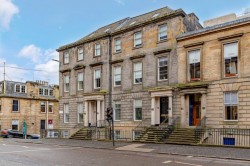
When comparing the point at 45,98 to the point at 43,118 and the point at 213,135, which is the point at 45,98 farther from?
the point at 213,135

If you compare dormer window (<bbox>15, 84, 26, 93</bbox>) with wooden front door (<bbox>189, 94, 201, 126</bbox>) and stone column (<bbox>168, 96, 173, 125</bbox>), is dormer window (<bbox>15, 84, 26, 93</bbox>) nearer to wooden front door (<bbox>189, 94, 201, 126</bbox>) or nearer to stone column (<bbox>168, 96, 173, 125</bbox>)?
stone column (<bbox>168, 96, 173, 125</bbox>)

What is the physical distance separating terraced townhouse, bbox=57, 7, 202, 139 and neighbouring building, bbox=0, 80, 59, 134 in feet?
52.9

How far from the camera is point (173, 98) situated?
83.3ft

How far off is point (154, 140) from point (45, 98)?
116ft

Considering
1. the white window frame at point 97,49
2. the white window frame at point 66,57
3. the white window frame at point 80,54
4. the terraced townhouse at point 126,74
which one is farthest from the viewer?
the white window frame at point 66,57

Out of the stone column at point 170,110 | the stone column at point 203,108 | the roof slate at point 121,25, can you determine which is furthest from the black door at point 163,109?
the roof slate at point 121,25

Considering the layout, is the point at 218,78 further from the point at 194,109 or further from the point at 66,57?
the point at 66,57

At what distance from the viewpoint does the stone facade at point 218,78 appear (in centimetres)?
2162

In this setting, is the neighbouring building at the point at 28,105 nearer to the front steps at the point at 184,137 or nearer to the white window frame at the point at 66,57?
the white window frame at the point at 66,57

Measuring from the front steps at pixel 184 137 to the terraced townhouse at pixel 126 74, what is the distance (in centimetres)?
192

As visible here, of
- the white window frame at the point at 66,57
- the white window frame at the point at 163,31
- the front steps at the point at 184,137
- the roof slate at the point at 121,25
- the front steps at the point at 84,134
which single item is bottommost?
the front steps at the point at 84,134

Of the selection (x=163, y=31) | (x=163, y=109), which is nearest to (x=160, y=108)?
(x=163, y=109)

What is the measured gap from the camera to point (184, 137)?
22.6 meters

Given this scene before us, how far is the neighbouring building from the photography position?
4841 centimetres
